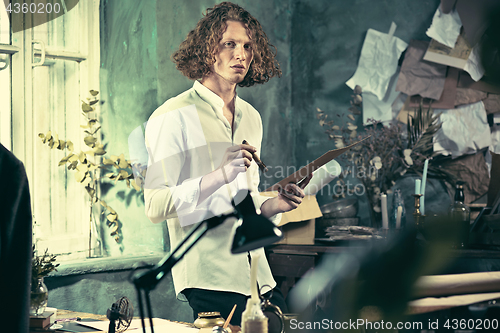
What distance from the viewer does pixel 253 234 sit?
0.75 m

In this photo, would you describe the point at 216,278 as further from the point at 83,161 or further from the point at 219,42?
the point at 83,161

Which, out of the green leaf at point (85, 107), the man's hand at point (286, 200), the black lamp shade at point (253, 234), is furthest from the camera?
the green leaf at point (85, 107)

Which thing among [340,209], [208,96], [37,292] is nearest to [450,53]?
[340,209]

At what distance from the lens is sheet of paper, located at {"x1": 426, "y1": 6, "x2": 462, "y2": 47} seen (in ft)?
8.03

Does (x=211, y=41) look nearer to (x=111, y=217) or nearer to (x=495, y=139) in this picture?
(x=111, y=217)

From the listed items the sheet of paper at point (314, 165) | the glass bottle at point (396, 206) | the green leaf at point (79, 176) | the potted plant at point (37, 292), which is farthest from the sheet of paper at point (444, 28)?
the potted plant at point (37, 292)

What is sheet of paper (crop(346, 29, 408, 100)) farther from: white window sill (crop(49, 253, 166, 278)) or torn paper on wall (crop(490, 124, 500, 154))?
white window sill (crop(49, 253, 166, 278))

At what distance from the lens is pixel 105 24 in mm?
2318

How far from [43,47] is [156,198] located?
1.19 metres

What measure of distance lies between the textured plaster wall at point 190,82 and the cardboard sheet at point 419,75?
0.30 feet

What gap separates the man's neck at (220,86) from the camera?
1.71 metres

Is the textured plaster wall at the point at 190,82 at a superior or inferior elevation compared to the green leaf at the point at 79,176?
superior

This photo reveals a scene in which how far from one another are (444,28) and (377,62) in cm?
39

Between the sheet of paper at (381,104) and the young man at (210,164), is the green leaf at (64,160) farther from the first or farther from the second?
the sheet of paper at (381,104)
